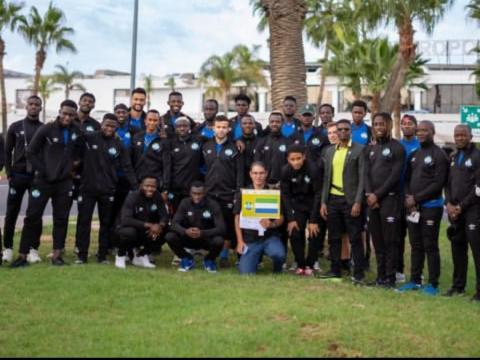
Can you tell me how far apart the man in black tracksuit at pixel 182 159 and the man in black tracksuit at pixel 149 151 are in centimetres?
10

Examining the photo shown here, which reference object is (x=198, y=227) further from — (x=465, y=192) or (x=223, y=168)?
(x=465, y=192)

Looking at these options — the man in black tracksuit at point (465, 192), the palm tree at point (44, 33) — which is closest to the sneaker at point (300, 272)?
the man in black tracksuit at point (465, 192)

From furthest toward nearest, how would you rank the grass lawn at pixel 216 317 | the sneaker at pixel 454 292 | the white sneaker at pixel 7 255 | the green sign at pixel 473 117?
1. the green sign at pixel 473 117
2. the white sneaker at pixel 7 255
3. the sneaker at pixel 454 292
4. the grass lawn at pixel 216 317

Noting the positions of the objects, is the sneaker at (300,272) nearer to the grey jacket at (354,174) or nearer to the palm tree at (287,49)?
the grey jacket at (354,174)

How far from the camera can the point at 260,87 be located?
63.8 m

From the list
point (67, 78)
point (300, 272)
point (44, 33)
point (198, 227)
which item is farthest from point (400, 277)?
point (67, 78)

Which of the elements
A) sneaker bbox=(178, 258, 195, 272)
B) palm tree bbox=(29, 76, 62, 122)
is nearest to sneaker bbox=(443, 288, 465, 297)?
sneaker bbox=(178, 258, 195, 272)

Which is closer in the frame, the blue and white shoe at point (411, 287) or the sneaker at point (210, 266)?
the blue and white shoe at point (411, 287)

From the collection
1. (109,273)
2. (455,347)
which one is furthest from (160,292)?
(455,347)

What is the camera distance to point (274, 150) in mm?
11109

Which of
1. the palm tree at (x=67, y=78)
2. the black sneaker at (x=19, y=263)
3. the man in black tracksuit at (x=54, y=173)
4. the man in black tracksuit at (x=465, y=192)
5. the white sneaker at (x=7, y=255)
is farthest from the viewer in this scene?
the palm tree at (x=67, y=78)

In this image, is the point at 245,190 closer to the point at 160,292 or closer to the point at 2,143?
the point at 160,292

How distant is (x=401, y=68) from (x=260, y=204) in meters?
12.5

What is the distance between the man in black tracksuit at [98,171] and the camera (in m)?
10.8
